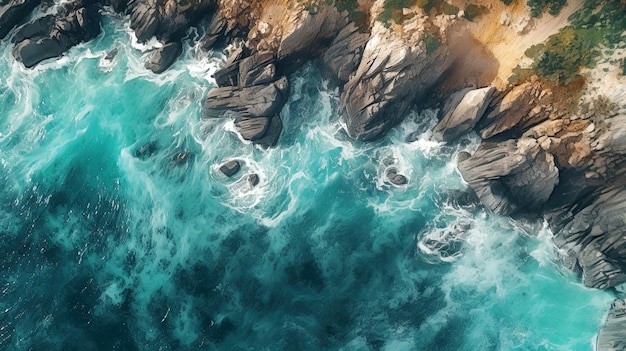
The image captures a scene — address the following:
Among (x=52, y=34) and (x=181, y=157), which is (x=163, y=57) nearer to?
(x=181, y=157)

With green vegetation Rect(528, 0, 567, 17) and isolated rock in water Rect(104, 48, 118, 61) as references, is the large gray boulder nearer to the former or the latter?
green vegetation Rect(528, 0, 567, 17)

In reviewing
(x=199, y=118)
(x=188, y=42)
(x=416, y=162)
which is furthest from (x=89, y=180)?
(x=416, y=162)

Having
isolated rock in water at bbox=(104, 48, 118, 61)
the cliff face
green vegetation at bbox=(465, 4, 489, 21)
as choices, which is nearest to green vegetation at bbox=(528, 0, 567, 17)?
the cliff face

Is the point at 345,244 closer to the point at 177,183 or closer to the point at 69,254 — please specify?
the point at 177,183

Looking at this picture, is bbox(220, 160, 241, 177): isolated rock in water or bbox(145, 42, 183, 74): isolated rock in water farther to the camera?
bbox(145, 42, 183, 74): isolated rock in water

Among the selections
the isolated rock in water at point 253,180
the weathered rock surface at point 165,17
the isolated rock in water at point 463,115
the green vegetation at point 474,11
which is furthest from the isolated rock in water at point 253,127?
the green vegetation at point 474,11

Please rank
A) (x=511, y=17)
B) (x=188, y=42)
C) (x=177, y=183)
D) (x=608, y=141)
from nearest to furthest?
(x=608, y=141)
(x=511, y=17)
(x=177, y=183)
(x=188, y=42)

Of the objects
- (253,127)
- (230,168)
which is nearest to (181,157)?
(230,168)

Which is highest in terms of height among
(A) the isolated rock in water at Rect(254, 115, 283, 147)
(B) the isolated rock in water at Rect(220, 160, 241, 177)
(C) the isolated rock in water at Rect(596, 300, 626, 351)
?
(A) the isolated rock in water at Rect(254, 115, 283, 147)
